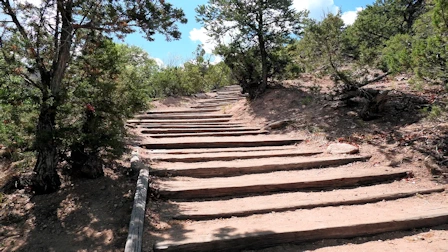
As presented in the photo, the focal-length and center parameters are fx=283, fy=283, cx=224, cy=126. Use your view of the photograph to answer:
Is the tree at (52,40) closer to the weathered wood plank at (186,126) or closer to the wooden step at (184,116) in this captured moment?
the weathered wood plank at (186,126)

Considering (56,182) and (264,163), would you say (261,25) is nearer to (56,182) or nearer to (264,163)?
(264,163)

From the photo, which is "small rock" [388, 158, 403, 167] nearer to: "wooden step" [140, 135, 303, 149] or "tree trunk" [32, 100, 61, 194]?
"wooden step" [140, 135, 303, 149]

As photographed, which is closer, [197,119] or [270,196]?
[270,196]

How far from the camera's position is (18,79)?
3244mm

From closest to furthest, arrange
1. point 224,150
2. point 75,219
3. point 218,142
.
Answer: point 75,219, point 224,150, point 218,142

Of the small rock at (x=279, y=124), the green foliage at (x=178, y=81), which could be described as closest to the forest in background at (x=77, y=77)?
the small rock at (x=279, y=124)

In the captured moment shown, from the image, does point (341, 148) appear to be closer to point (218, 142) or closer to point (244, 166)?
point (244, 166)

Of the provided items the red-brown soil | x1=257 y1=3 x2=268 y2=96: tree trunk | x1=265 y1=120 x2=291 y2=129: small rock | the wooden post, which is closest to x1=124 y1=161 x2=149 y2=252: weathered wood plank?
the wooden post

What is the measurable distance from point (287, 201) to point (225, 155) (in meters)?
1.87

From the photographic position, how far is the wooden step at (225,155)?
212 inches

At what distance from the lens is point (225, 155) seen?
18.1ft

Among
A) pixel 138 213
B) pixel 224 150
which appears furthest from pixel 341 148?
pixel 138 213

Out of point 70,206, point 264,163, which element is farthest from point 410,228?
point 70,206

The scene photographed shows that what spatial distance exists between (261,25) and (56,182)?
24.2 ft
